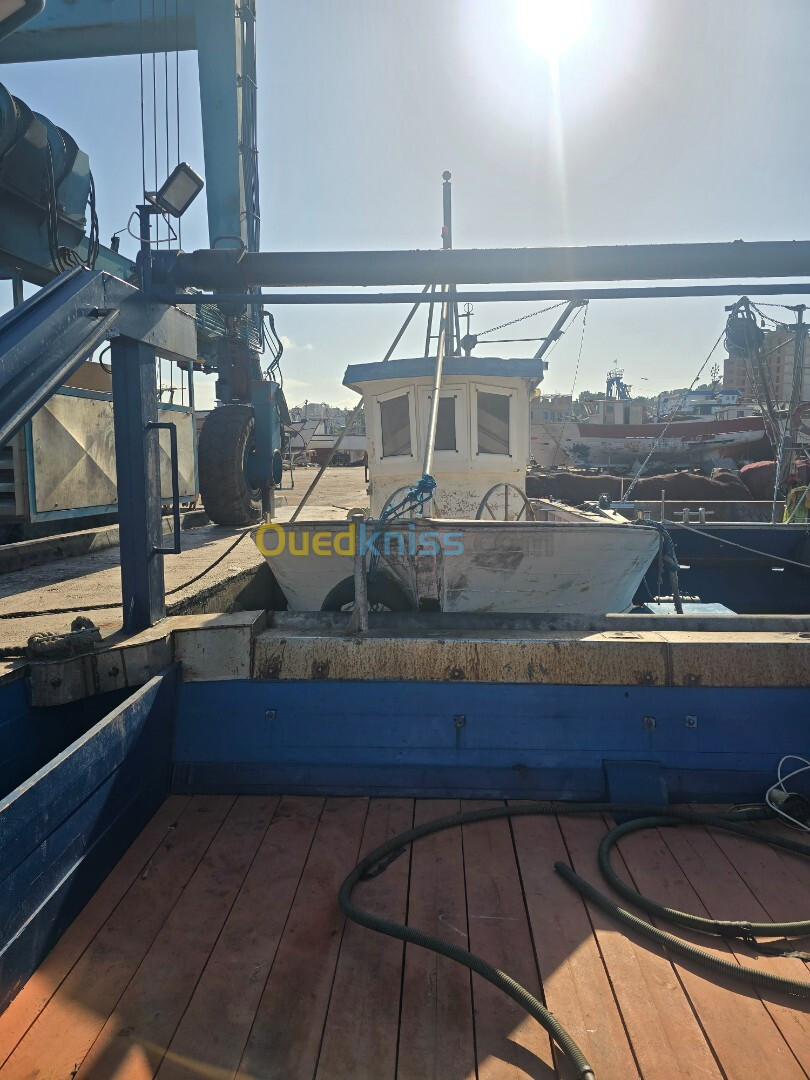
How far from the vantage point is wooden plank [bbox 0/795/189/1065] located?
6.92 ft

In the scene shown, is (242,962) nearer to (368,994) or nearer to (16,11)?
(368,994)

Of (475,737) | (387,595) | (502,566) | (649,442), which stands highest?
(649,442)

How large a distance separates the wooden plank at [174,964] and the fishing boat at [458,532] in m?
1.53

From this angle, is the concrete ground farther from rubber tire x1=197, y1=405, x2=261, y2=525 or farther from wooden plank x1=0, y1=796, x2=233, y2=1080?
wooden plank x1=0, y1=796, x2=233, y2=1080

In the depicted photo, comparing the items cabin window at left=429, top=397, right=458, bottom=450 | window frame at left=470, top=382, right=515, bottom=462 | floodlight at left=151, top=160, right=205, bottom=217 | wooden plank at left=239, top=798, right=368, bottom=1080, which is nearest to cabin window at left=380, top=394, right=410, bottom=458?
cabin window at left=429, top=397, right=458, bottom=450

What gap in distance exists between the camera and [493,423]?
258 inches

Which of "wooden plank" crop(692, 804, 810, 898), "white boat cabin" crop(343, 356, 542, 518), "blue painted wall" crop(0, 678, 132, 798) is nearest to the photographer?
"wooden plank" crop(692, 804, 810, 898)

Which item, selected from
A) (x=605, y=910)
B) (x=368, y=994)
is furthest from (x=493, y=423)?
(x=368, y=994)

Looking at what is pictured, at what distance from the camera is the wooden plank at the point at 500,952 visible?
78.5 inches

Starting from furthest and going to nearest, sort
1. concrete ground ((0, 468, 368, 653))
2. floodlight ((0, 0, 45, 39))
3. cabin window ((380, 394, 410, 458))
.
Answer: cabin window ((380, 394, 410, 458)), concrete ground ((0, 468, 368, 653)), floodlight ((0, 0, 45, 39))

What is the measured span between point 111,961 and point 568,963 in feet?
5.02

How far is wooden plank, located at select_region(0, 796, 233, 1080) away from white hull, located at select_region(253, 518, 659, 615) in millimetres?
1943

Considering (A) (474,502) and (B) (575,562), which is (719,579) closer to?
(A) (474,502)

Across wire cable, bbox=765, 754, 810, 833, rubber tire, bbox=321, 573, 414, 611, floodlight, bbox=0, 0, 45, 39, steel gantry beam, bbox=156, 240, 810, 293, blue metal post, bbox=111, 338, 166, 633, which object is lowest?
wire cable, bbox=765, 754, 810, 833
